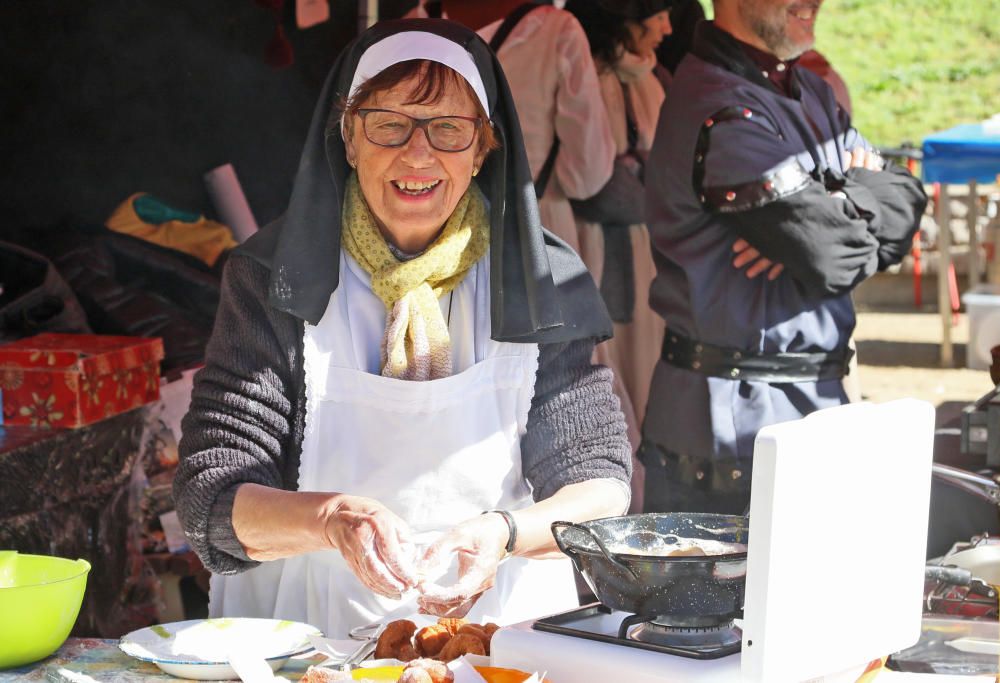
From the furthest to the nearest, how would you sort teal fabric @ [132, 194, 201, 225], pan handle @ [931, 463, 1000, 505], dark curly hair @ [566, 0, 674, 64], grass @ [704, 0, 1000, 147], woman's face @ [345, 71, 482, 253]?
grass @ [704, 0, 1000, 147] → dark curly hair @ [566, 0, 674, 64] → teal fabric @ [132, 194, 201, 225] → pan handle @ [931, 463, 1000, 505] → woman's face @ [345, 71, 482, 253]

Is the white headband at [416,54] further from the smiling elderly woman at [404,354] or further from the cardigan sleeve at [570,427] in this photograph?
the cardigan sleeve at [570,427]

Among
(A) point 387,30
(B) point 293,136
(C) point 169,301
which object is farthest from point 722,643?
(B) point 293,136

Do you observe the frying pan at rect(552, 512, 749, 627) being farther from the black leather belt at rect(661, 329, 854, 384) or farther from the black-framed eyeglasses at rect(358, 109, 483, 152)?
the black leather belt at rect(661, 329, 854, 384)

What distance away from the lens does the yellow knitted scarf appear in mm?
2479

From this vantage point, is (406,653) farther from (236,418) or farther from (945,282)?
(945,282)

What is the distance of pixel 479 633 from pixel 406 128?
3.22 feet

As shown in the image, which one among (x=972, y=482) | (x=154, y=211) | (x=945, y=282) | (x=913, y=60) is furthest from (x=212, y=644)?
(x=913, y=60)

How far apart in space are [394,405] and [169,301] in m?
2.10

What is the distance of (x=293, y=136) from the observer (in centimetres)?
490

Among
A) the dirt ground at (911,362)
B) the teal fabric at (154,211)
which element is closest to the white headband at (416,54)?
the teal fabric at (154,211)

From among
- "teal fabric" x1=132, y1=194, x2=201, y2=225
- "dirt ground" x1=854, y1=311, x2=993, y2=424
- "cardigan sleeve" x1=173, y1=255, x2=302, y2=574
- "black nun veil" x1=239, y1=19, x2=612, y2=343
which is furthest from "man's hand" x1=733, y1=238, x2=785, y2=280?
"dirt ground" x1=854, y1=311, x2=993, y2=424

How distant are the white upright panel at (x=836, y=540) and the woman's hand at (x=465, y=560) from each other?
0.57 m

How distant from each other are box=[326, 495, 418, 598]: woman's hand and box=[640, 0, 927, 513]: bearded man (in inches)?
66.7

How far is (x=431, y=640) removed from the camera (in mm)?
1996
